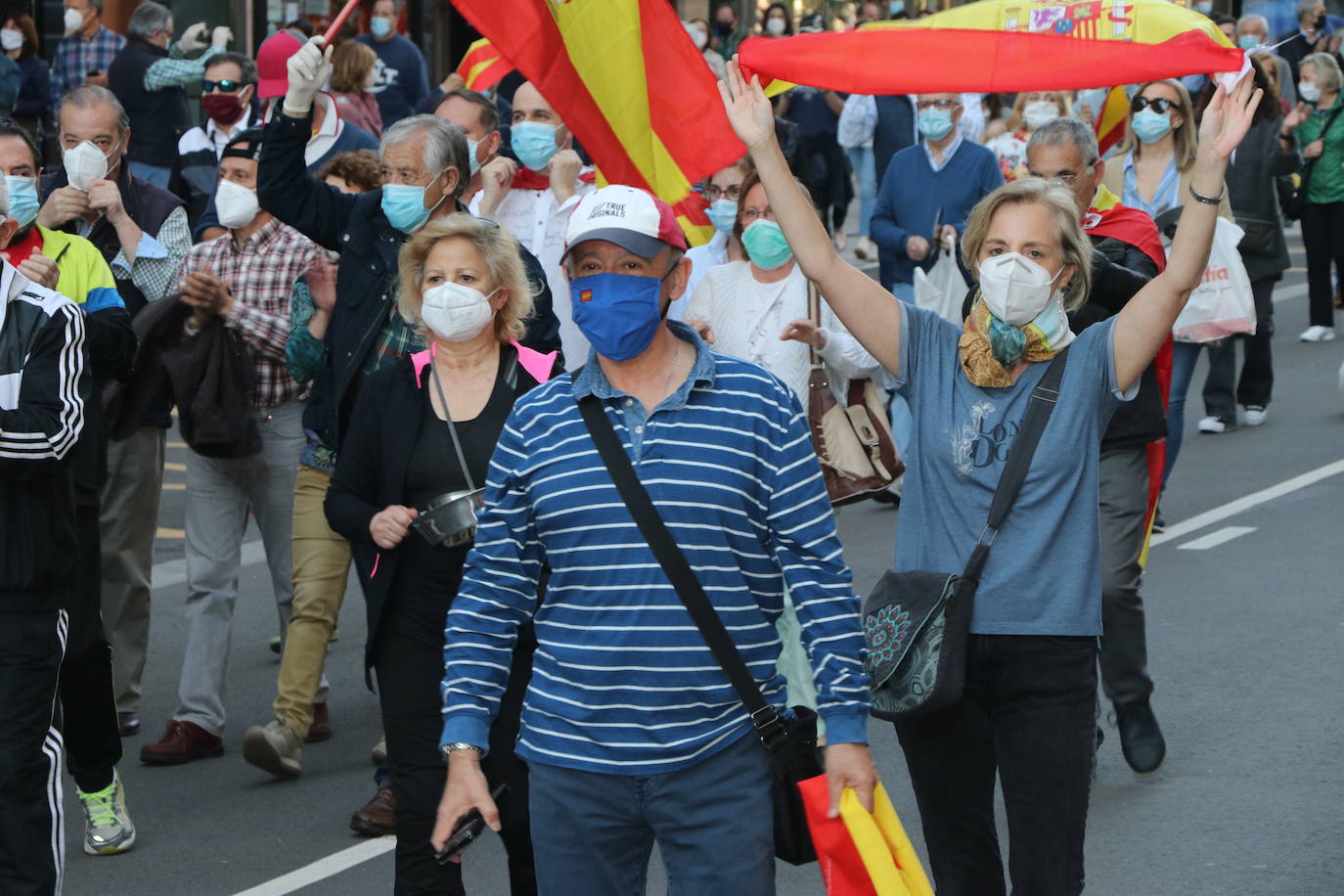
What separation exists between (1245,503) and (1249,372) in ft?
7.60

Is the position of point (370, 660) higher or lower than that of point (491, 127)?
lower

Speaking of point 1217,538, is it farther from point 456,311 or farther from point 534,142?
point 456,311

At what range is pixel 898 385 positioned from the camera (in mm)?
4512

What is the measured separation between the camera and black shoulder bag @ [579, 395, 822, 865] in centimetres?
358

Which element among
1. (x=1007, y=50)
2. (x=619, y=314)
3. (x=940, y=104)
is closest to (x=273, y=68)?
(x=940, y=104)

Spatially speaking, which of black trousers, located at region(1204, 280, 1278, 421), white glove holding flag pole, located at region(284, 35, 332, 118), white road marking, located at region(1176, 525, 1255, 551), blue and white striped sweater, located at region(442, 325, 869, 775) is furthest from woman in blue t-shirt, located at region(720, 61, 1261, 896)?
black trousers, located at region(1204, 280, 1278, 421)

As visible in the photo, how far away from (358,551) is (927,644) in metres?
2.06

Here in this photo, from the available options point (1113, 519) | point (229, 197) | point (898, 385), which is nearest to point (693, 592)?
point (898, 385)

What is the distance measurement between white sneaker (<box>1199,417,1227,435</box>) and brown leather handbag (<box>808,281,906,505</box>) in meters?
5.94

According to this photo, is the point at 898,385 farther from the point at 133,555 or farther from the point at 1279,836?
the point at 133,555

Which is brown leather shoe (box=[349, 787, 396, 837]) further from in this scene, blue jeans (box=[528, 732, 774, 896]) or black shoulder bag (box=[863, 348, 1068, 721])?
blue jeans (box=[528, 732, 774, 896])

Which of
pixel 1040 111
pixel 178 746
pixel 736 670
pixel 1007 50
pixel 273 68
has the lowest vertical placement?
pixel 178 746

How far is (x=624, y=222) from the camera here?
372cm

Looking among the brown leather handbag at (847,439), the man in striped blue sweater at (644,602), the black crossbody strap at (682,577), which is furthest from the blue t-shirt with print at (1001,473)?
the brown leather handbag at (847,439)
